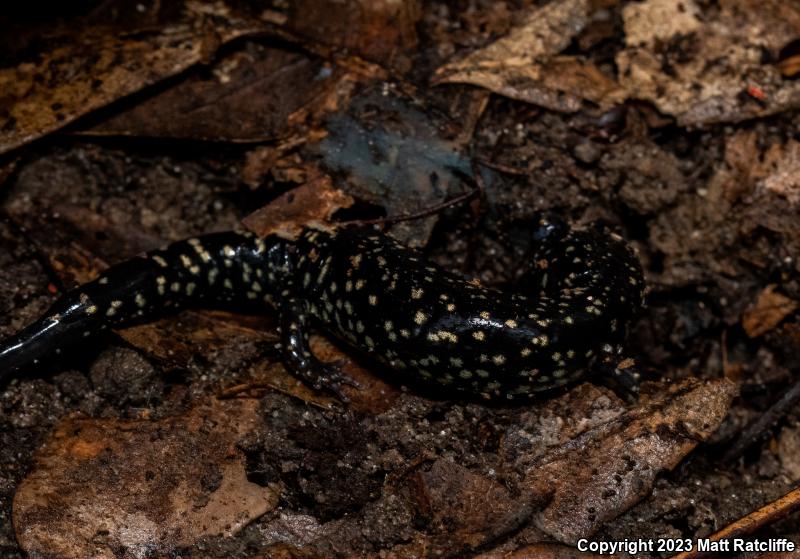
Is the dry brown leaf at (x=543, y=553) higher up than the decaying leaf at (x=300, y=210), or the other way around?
the decaying leaf at (x=300, y=210)

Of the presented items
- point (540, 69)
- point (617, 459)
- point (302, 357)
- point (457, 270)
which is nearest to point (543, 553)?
point (617, 459)

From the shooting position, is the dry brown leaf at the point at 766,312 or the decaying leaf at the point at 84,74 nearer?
the decaying leaf at the point at 84,74

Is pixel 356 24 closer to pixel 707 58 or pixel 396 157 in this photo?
pixel 396 157

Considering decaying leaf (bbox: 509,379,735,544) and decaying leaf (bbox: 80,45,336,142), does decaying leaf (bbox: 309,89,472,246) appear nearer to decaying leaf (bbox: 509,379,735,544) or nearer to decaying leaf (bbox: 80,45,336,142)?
decaying leaf (bbox: 80,45,336,142)

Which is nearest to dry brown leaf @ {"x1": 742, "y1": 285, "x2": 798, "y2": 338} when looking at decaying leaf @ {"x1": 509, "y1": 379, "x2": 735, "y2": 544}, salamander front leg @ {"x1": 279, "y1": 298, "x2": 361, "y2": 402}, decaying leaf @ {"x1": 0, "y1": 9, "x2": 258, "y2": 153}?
decaying leaf @ {"x1": 509, "y1": 379, "x2": 735, "y2": 544}

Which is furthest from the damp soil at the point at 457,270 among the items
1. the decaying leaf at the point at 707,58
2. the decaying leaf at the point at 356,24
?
the decaying leaf at the point at 356,24

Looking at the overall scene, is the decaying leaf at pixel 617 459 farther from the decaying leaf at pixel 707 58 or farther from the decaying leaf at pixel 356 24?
the decaying leaf at pixel 356 24
